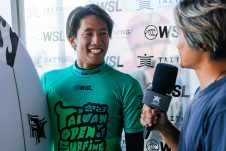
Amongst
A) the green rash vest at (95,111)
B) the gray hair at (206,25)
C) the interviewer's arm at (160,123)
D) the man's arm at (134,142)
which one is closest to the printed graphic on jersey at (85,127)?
the green rash vest at (95,111)

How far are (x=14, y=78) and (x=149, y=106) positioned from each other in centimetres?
50

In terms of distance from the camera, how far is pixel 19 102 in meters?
1.14

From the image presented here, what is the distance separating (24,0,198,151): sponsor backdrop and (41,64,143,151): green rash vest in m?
0.43

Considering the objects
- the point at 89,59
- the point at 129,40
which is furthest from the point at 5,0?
the point at 89,59

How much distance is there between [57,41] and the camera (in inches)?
73.8

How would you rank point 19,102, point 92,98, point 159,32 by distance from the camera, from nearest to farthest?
1. point 19,102
2. point 92,98
3. point 159,32

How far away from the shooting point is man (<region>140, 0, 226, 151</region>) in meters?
0.79

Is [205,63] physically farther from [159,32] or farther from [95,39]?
[159,32]

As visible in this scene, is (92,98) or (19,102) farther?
(92,98)

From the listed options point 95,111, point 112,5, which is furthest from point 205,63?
point 112,5

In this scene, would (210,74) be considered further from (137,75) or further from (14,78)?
(137,75)

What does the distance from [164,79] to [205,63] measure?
0.21 meters

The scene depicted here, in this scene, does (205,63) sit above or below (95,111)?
above

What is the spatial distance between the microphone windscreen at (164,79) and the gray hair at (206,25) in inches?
8.6
